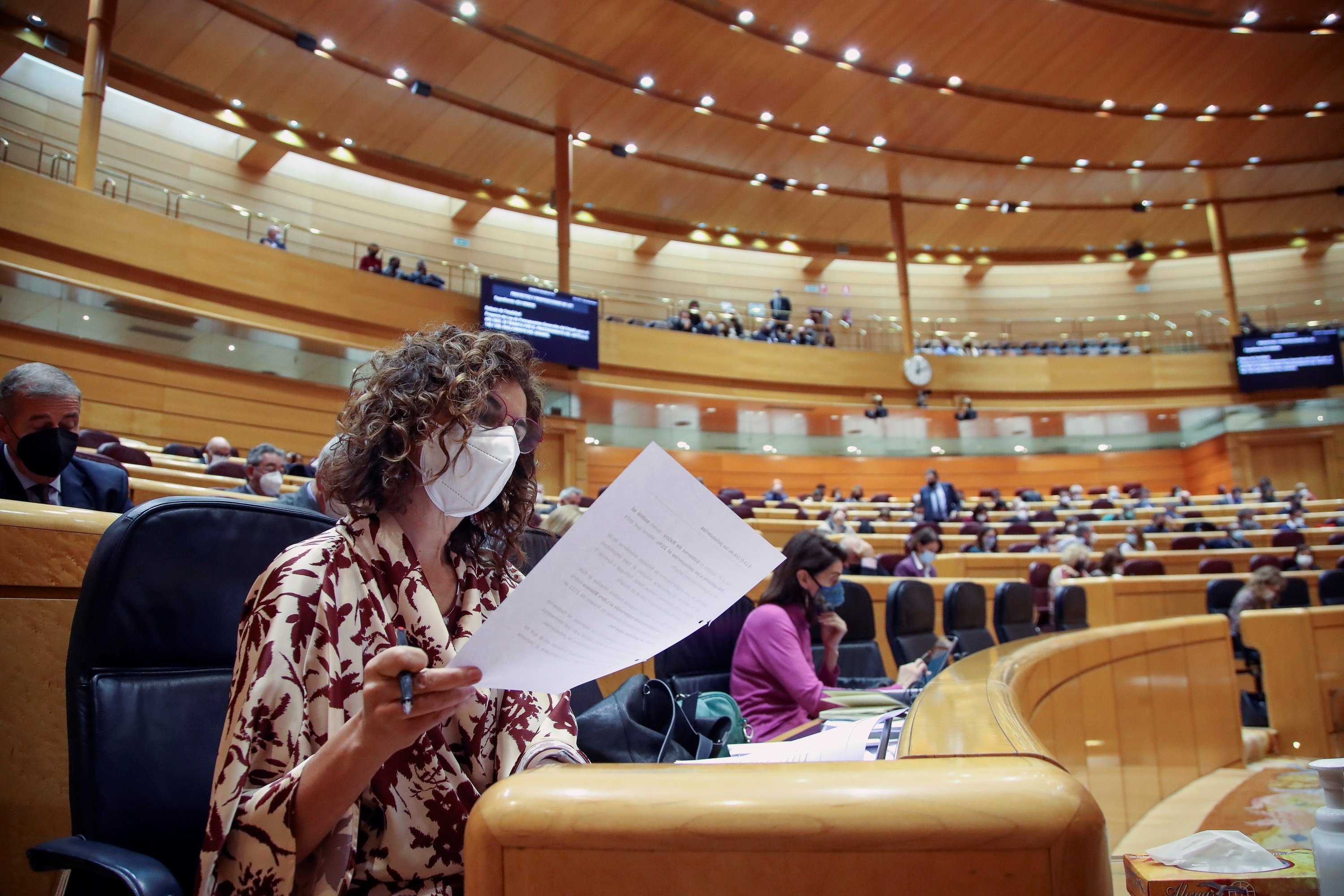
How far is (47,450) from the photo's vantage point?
221cm

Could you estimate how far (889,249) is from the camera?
52.6 ft

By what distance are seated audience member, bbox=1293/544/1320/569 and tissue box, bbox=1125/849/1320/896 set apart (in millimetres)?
8830

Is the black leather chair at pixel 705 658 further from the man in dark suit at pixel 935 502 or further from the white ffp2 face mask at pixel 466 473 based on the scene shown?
the man in dark suit at pixel 935 502

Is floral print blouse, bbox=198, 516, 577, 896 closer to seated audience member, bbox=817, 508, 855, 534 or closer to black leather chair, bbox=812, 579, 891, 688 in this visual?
black leather chair, bbox=812, 579, 891, 688

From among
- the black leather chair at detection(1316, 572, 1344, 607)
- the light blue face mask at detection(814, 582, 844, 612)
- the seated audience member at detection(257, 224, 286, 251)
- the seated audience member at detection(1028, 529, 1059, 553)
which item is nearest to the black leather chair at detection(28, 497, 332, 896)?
the light blue face mask at detection(814, 582, 844, 612)

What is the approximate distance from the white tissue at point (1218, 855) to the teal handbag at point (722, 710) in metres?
0.82

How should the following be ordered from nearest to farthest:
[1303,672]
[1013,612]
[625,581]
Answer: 1. [625,581]
2. [1303,672]
3. [1013,612]

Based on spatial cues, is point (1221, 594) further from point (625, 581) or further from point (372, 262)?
point (372, 262)

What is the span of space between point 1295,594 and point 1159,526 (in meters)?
4.63

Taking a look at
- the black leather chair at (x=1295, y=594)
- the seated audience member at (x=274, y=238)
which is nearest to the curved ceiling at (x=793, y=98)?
the seated audience member at (x=274, y=238)

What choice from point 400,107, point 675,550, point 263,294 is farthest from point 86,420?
point 675,550

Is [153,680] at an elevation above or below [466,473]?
below

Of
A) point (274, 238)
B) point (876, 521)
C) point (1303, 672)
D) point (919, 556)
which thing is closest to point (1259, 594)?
point (1303, 672)

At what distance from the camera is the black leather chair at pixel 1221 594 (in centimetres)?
619
